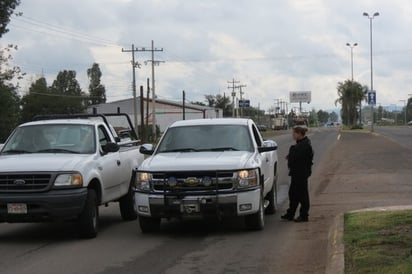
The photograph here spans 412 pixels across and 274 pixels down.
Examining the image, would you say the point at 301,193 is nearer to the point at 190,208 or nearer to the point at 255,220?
the point at 255,220

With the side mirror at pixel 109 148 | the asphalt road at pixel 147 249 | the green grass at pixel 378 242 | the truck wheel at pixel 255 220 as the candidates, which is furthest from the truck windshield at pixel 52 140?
the green grass at pixel 378 242

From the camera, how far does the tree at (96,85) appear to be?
5589 inches

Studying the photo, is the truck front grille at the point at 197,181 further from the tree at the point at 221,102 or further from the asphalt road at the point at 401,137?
the tree at the point at 221,102

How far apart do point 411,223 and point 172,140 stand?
411 centimetres

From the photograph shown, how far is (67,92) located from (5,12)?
97613 mm

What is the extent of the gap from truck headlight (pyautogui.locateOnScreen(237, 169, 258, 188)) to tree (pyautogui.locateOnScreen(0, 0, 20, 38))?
3368cm

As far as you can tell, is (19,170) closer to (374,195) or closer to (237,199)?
(237,199)

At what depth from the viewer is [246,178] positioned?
9.64m

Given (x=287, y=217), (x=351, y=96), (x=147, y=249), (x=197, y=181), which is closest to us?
(x=147, y=249)

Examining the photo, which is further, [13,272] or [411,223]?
[411,223]

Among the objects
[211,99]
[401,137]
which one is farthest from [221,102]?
[401,137]

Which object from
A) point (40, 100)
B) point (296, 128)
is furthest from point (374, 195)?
point (40, 100)

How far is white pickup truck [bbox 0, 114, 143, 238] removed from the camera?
9281 mm

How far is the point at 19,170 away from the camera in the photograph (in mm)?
9344
